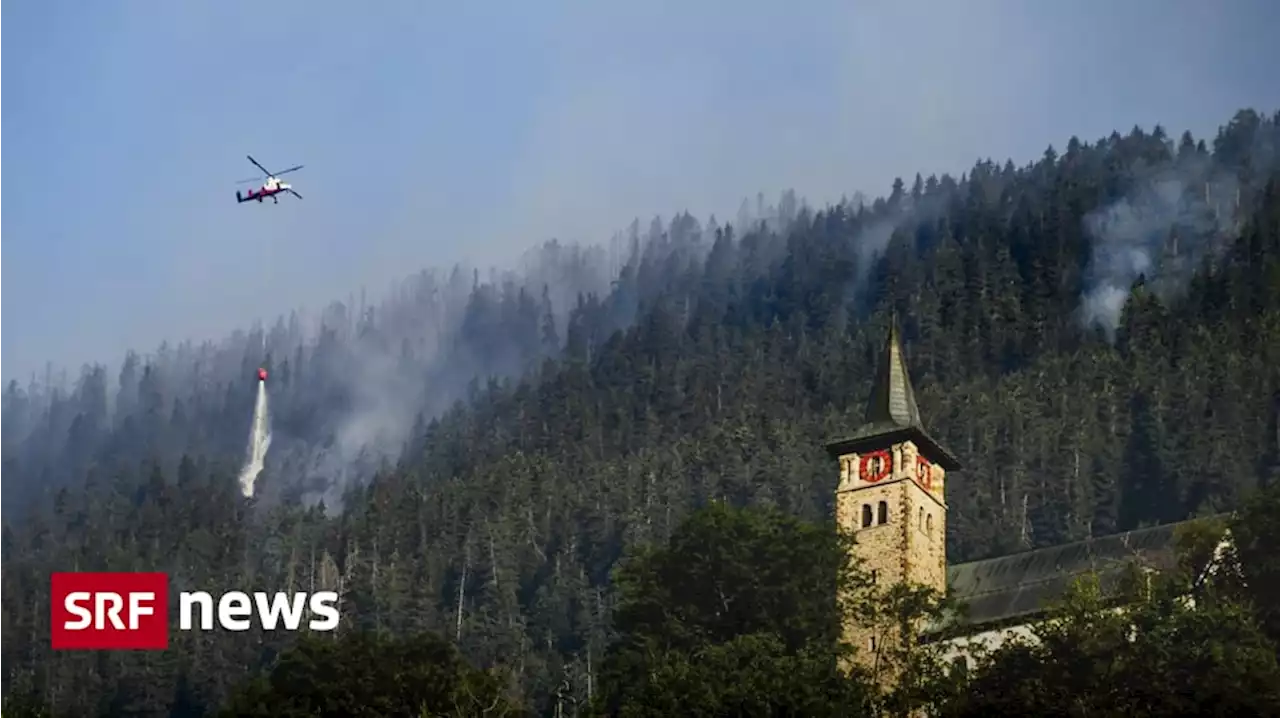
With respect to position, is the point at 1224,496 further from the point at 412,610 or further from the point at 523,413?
the point at 523,413

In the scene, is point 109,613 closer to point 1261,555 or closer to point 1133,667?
point 1261,555

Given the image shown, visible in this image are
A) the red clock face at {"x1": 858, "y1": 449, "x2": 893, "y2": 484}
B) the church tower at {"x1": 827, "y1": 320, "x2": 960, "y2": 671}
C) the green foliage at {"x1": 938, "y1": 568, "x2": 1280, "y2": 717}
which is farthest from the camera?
the red clock face at {"x1": 858, "y1": 449, "x2": 893, "y2": 484}

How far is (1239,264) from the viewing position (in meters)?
154

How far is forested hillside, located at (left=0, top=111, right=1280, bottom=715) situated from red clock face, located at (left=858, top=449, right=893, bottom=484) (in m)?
26.2

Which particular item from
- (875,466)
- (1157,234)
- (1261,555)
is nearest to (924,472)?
(875,466)

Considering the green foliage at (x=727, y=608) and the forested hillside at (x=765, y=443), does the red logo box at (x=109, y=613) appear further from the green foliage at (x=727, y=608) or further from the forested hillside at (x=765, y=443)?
the green foliage at (x=727, y=608)

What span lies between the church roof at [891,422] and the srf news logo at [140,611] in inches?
934

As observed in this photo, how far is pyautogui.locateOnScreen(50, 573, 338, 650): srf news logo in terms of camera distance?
95.9 metres

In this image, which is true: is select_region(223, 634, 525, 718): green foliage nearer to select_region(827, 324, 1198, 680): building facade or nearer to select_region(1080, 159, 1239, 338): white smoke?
Answer: select_region(827, 324, 1198, 680): building facade

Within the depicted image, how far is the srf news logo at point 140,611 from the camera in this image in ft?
315

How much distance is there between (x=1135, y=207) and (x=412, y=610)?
9026cm

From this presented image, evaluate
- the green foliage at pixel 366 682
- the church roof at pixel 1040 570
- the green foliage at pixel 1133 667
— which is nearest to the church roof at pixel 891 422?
the church roof at pixel 1040 570

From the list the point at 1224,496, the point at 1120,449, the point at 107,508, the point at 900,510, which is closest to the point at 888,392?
the point at 900,510

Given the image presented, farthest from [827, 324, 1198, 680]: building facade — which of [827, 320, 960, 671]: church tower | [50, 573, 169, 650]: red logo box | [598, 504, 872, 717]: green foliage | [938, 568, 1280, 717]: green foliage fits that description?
[50, 573, 169, 650]: red logo box
